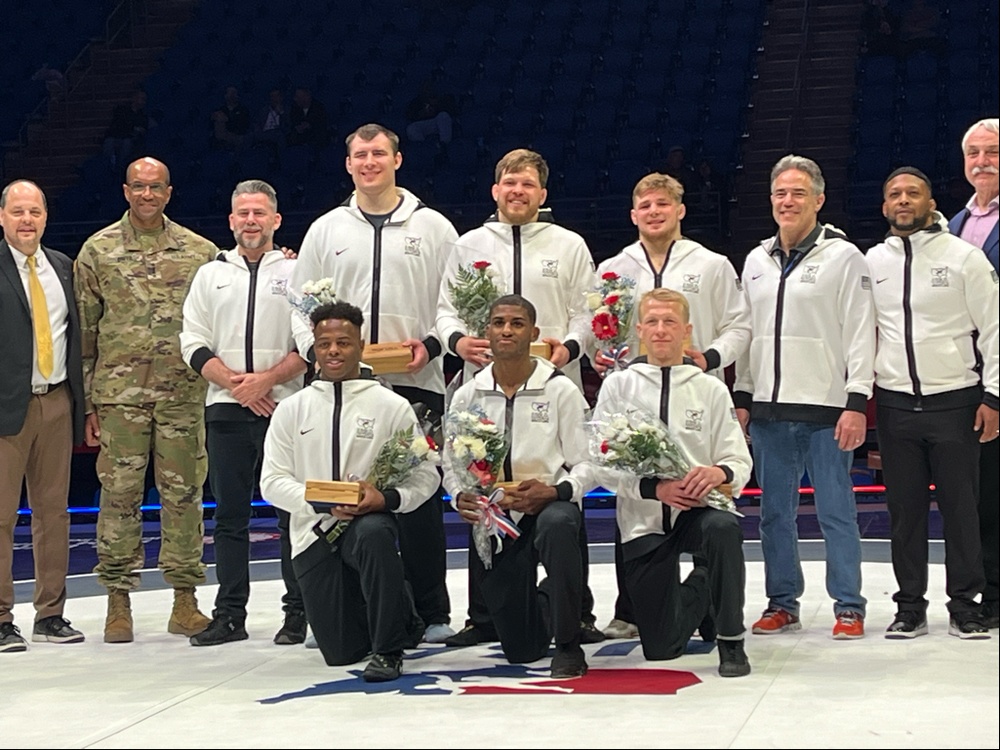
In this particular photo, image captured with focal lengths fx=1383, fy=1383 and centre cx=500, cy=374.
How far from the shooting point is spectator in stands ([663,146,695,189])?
12.3 m

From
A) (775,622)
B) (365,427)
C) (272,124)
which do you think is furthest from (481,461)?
(272,124)

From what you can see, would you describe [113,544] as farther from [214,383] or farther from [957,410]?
[957,410]

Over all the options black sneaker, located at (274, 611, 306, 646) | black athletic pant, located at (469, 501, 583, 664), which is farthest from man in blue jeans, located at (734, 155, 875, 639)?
black sneaker, located at (274, 611, 306, 646)

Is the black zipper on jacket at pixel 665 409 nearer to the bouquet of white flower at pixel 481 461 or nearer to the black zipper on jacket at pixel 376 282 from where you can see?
the bouquet of white flower at pixel 481 461

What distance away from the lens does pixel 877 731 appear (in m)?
3.91

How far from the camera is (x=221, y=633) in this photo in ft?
18.7

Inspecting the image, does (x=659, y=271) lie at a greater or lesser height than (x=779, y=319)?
greater

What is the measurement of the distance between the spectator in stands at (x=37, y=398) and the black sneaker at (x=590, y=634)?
2.15 metres

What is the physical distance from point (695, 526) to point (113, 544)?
2534 mm

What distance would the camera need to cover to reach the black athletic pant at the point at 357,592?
4.89 metres

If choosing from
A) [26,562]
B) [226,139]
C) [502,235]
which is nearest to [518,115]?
[226,139]

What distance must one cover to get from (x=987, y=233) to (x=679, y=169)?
7.22 metres

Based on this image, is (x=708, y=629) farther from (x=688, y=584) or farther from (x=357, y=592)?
(x=357, y=592)

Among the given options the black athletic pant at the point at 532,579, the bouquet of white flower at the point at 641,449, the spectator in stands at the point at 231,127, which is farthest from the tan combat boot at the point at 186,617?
the spectator in stands at the point at 231,127
